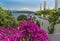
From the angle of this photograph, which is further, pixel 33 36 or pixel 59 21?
pixel 59 21

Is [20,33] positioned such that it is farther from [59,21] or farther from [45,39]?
[59,21]

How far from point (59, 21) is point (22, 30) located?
975 centimetres

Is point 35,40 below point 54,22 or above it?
above

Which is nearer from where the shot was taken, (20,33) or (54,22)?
(20,33)

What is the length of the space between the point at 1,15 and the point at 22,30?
6703 mm

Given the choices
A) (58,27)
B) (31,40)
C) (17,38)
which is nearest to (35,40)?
(31,40)

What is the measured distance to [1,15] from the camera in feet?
30.7

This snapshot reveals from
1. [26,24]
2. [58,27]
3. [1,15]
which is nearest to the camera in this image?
[26,24]

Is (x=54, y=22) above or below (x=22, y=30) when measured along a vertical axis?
below

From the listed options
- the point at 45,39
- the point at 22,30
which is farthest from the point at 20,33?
the point at 45,39

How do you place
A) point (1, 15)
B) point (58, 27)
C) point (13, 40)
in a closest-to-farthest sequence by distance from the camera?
point (13, 40) < point (1, 15) < point (58, 27)

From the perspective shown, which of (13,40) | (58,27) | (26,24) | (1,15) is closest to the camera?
(13,40)

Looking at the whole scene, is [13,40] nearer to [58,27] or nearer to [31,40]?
[31,40]

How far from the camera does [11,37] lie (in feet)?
8.64
